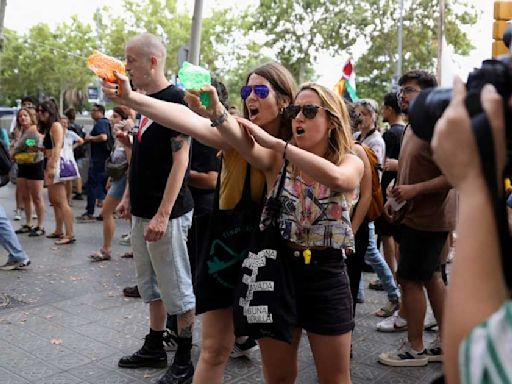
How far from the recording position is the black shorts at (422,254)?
398 cm

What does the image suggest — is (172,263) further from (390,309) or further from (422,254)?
(390,309)

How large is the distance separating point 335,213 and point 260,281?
43 centimetres

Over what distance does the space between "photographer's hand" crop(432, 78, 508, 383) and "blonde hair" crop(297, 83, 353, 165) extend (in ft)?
4.87

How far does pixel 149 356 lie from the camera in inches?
158

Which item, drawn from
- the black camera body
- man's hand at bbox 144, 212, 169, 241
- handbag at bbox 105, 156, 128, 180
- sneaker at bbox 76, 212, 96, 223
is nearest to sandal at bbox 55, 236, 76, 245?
handbag at bbox 105, 156, 128, 180

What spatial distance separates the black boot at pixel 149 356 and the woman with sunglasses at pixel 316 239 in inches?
63.9

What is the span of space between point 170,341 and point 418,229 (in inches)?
77.9

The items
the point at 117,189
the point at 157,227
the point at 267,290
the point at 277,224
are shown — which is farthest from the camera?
the point at 117,189

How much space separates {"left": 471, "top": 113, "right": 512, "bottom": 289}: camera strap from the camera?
1.03 meters

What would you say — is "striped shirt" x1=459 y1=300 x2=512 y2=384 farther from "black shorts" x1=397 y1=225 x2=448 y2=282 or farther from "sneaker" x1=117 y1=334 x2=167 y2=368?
"sneaker" x1=117 y1=334 x2=167 y2=368

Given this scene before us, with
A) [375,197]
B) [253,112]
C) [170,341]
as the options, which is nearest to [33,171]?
[170,341]

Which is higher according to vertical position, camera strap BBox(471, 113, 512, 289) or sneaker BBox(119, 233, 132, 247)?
camera strap BBox(471, 113, 512, 289)

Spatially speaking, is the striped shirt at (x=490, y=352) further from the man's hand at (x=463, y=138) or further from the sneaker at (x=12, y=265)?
the sneaker at (x=12, y=265)

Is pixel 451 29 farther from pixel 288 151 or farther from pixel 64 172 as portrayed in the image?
pixel 288 151
